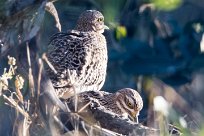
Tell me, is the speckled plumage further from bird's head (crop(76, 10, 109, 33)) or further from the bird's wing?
bird's head (crop(76, 10, 109, 33))

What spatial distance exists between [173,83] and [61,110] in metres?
1.30

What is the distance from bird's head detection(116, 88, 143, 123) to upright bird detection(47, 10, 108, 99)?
0.32 metres

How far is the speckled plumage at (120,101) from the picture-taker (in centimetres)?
665

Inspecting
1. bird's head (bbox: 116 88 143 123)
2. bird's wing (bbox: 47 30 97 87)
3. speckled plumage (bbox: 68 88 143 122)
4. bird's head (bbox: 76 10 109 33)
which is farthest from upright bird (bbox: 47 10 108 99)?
bird's head (bbox: 76 10 109 33)

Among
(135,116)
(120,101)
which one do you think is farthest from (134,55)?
(120,101)

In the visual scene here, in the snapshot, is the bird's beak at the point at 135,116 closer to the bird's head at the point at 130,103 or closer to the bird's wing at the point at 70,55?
the bird's head at the point at 130,103

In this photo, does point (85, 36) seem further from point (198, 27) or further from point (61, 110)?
point (61, 110)

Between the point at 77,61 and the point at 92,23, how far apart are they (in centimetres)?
105

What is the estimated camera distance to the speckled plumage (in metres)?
6.65

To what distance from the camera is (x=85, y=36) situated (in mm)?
7645

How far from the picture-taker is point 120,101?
6.86 m

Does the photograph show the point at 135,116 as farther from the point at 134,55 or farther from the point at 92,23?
the point at 92,23

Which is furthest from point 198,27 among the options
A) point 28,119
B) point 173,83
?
point 28,119

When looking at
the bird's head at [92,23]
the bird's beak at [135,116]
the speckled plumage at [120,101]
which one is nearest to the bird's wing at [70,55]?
the speckled plumage at [120,101]
